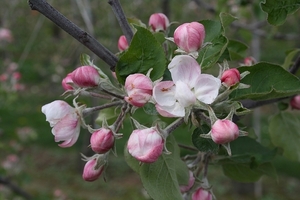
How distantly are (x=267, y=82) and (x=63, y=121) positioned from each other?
40cm

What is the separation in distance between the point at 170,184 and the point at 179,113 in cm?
15

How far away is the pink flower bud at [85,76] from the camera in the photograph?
79 cm

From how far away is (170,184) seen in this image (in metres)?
0.80

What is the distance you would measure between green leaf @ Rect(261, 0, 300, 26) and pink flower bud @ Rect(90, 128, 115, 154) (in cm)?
37

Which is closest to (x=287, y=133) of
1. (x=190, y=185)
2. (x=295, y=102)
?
(x=295, y=102)

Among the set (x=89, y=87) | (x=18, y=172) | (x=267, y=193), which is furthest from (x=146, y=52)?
(x=267, y=193)

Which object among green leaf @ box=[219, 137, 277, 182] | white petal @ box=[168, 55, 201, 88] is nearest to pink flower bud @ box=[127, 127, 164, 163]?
white petal @ box=[168, 55, 201, 88]

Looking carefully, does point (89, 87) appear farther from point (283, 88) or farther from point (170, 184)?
point (283, 88)

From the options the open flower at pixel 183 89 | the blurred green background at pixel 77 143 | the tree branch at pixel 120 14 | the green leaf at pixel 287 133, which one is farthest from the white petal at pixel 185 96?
the blurred green background at pixel 77 143

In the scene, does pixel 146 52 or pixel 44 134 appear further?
pixel 44 134

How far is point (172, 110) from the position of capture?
2.41 ft

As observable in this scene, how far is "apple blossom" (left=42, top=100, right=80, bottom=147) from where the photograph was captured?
2.68 ft

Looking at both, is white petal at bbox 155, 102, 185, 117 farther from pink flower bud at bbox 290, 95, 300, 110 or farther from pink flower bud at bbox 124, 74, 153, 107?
pink flower bud at bbox 290, 95, 300, 110

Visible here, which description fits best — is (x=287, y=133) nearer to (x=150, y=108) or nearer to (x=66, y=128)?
(x=150, y=108)
